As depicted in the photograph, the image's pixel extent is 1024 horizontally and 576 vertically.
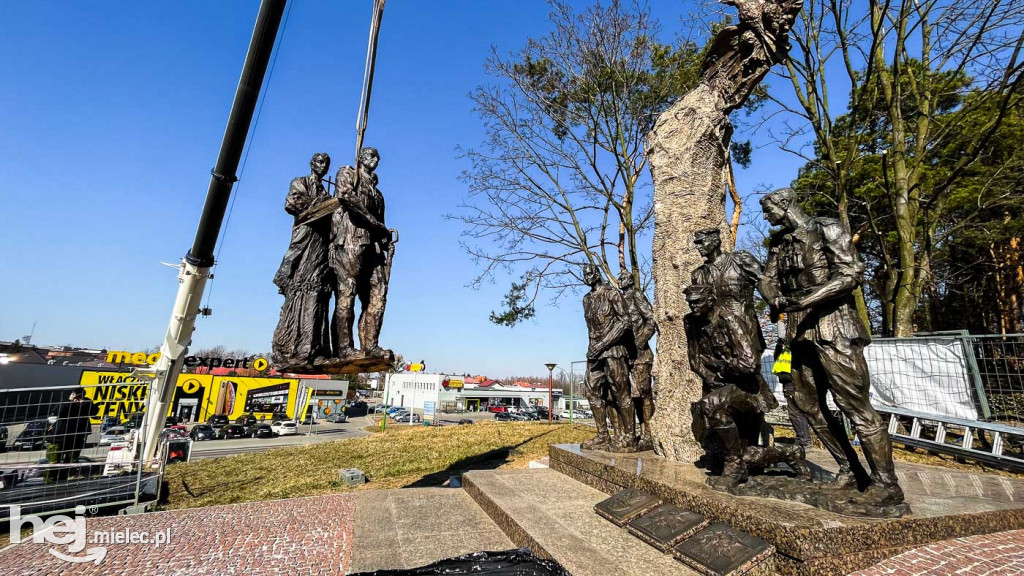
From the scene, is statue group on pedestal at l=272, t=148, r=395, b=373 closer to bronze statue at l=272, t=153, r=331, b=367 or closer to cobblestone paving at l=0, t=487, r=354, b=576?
bronze statue at l=272, t=153, r=331, b=367

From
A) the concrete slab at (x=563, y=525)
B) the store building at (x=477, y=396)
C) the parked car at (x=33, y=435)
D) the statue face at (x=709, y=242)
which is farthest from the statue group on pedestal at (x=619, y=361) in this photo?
the store building at (x=477, y=396)

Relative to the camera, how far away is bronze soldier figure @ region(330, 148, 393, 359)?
183 inches

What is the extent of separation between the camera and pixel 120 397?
7.07 meters

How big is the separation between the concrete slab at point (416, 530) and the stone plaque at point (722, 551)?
152cm

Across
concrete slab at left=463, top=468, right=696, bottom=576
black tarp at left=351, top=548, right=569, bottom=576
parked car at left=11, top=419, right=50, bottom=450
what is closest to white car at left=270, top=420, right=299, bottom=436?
parked car at left=11, top=419, right=50, bottom=450

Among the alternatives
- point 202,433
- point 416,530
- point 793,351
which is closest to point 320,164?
point 416,530

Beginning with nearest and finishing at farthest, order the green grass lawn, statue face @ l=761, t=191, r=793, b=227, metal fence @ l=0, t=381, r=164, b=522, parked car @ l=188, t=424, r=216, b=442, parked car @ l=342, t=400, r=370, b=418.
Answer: statue face @ l=761, t=191, r=793, b=227 → metal fence @ l=0, t=381, r=164, b=522 → the green grass lawn → parked car @ l=188, t=424, r=216, b=442 → parked car @ l=342, t=400, r=370, b=418

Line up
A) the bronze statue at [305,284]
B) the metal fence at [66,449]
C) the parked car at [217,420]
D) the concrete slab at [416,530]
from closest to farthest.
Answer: the concrete slab at [416,530], the bronze statue at [305,284], the metal fence at [66,449], the parked car at [217,420]

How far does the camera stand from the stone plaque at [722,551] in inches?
114

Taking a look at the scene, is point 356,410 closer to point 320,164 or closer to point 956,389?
point 320,164

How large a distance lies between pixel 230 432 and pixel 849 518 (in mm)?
25527

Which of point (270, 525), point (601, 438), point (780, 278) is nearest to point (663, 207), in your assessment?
point (780, 278)

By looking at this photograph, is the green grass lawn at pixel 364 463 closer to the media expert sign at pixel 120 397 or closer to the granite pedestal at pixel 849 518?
the media expert sign at pixel 120 397

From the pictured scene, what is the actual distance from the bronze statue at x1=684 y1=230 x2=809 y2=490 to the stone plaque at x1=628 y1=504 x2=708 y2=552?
19.7 inches
